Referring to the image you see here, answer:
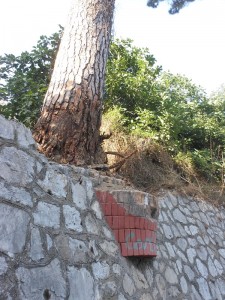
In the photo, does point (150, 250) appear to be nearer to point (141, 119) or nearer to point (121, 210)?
point (121, 210)

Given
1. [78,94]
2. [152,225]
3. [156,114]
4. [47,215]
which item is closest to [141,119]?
[156,114]

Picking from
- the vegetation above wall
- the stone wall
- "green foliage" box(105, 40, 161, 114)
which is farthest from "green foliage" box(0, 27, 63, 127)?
the stone wall

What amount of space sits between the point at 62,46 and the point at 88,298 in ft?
10.1

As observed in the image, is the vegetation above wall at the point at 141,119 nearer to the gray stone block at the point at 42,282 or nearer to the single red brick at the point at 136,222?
the single red brick at the point at 136,222

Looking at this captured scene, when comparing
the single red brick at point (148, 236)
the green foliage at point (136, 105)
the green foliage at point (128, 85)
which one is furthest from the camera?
the green foliage at point (128, 85)

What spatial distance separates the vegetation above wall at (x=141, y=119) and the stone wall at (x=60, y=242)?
5.53ft

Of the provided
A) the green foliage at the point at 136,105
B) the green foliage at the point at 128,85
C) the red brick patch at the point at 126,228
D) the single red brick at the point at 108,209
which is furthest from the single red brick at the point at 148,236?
the green foliage at the point at 128,85

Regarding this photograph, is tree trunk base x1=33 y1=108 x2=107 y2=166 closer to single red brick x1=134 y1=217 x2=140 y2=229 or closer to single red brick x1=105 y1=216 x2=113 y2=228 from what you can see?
single red brick x1=105 y1=216 x2=113 y2=228

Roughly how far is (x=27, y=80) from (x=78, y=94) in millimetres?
1931

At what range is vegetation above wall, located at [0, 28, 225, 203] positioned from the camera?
5156 mm

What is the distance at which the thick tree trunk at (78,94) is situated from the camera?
3605mm

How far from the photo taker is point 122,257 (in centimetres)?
282

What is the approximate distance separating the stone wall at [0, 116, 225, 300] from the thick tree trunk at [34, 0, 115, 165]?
0.54 m

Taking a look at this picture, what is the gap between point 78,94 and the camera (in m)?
3.89
